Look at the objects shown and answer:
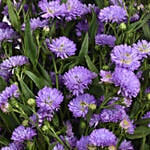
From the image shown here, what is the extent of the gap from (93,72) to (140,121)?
0.11 metres

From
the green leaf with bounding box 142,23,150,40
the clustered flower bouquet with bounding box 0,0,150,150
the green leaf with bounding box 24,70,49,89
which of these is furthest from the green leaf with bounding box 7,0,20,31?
the green leaf with bounding box 142,23,150,40

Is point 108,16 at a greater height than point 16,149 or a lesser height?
greater

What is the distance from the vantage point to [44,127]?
35 cm

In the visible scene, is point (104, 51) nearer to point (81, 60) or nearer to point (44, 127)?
point (81, 60)

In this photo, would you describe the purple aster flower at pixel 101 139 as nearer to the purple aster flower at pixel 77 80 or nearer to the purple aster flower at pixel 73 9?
the purple aster flower at pixel 77 80

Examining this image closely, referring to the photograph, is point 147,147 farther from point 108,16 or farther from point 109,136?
point 108,16

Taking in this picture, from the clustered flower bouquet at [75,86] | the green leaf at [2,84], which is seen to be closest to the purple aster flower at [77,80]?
the clustered flower bouquet at [75,86]

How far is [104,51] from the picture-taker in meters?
0.43

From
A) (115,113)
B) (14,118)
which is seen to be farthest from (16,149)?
(115,113)

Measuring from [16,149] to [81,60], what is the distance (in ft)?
0.54

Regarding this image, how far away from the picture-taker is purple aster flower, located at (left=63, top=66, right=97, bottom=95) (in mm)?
376

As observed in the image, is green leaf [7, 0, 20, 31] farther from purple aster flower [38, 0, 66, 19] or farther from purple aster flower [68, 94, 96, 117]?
purple aster flower [68, 94, 96, 117]

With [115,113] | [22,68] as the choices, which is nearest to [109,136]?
[115,113]

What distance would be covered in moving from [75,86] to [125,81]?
0.23 ft
